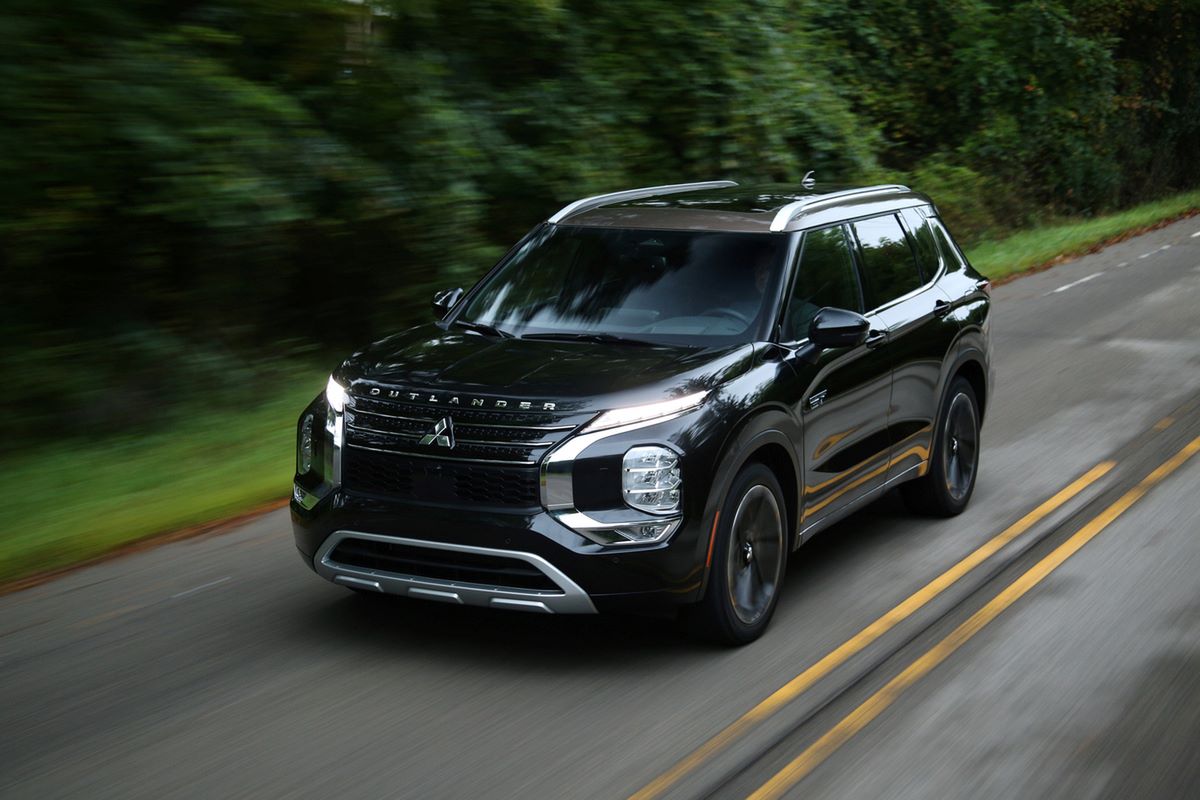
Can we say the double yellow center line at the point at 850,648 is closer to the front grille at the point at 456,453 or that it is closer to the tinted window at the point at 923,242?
the front grille at the point at 456,453

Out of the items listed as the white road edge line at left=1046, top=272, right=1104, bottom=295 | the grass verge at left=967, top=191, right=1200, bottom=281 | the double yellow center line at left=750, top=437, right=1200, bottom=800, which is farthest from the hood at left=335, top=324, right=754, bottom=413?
the grass verge at left=967, top=191, right=1200, bottom=281

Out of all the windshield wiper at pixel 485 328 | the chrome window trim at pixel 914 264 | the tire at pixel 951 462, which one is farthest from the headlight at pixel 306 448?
the tire at pixel 951 462

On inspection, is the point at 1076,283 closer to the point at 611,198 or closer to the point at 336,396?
the point at 611,198

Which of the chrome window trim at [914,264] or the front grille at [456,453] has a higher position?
the chrome window trim at [914,264]

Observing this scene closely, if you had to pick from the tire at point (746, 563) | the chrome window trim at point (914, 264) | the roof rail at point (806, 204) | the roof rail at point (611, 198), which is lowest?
the tire at point (746, 563)

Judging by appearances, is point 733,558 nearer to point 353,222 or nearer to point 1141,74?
point 353,222

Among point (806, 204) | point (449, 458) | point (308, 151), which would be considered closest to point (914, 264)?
point (806, 204)

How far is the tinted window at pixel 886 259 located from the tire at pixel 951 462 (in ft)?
2.38

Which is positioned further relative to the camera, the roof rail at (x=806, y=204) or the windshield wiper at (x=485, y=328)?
the roof rail at (x=806, y=204)

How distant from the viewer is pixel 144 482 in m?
9.28

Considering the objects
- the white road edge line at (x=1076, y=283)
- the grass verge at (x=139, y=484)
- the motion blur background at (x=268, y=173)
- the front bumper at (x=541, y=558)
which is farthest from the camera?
the white road edge line at (x=1076, y=283)

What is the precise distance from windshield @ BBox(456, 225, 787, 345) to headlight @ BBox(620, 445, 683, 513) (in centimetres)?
92

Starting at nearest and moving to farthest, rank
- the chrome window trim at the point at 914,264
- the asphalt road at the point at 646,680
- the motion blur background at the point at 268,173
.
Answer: the asphalt road at the point at 646,680, the chrome window trim at the point at 914,264, the motion blur background at the point at 268,173

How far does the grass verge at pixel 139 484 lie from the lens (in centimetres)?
795
